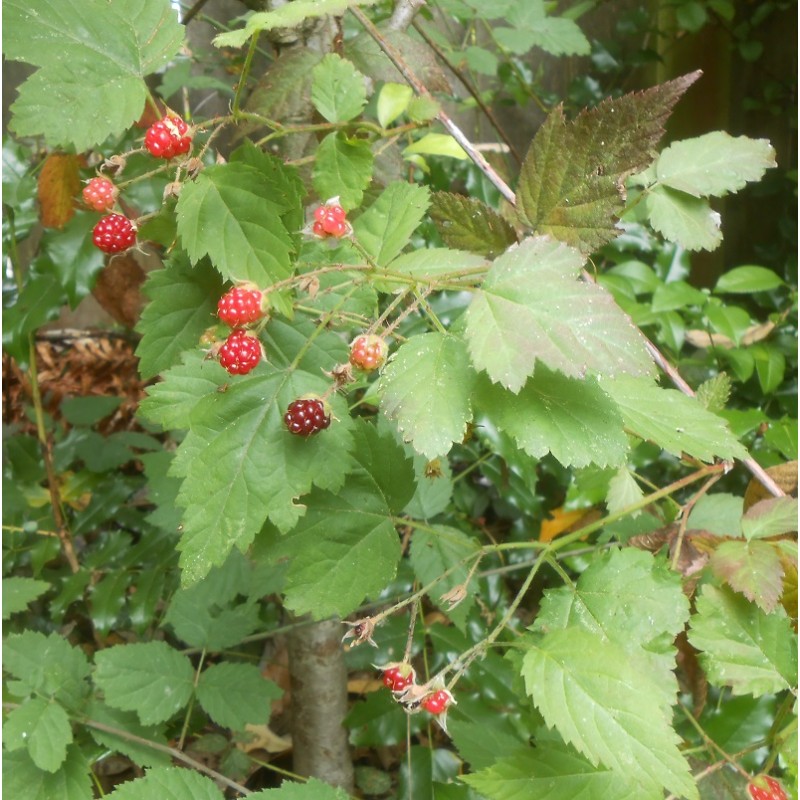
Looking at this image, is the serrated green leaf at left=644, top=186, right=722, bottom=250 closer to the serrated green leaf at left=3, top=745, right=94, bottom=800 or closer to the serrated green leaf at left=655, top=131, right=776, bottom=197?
the serrated green leaf at left=655, top=131, right=776, bottom=197

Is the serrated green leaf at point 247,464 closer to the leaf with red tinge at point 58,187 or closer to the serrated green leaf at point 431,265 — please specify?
the serrated green leaf at point 431,265

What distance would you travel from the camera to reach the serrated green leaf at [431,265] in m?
0.51

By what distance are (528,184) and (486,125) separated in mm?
1373

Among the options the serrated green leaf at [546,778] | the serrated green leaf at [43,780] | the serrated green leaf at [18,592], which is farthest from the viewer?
the serrated green leaf at [18,592]

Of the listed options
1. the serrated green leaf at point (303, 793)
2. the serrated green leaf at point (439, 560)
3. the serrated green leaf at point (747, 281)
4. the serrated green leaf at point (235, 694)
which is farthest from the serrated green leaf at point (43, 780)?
the serrated green leaf at point (747, 281)

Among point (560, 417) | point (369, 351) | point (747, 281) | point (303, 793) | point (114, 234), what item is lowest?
point (747, 281)

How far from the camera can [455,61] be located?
3.92 feet

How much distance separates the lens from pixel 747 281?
131cm

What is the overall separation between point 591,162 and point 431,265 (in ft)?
0.42

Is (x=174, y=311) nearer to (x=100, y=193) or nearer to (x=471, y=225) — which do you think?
(x=100, y=193)

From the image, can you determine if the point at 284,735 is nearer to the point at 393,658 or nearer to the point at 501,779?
the point at 393,658

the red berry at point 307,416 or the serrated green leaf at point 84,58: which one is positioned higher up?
the serrated green leaf at point 84,58

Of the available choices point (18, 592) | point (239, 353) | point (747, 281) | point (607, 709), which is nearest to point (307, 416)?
point (239, 353)

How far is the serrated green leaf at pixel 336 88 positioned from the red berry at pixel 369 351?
229mm
